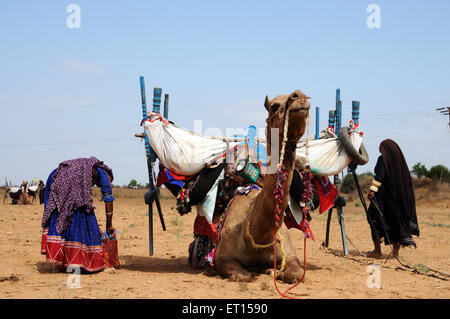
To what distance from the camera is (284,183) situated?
6031 mm

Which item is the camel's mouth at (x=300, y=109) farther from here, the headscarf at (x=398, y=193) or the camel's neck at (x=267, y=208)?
the headscarf at (x=398, y=193)

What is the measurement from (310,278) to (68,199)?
4.01 meters

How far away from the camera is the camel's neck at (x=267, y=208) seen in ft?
19.8

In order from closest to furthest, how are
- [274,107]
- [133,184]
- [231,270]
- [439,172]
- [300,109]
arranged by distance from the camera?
1. [300,109]
2. [274,107]
3. [231,270]
4. [439,172]
5. [133,184]

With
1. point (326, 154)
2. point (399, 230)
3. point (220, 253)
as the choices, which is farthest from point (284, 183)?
point (399, 230)

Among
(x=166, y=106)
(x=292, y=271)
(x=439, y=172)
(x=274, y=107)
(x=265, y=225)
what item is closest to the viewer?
(x=274, y=107)

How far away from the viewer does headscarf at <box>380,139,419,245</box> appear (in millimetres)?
10078

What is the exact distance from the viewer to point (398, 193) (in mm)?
10219

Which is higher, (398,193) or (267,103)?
(267,103)

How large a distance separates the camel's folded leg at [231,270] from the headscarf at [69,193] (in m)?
2.35

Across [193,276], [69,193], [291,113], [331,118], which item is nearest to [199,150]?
[193,276]

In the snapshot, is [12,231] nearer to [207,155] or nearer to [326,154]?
[207,155]

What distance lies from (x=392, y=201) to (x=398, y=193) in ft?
0.69

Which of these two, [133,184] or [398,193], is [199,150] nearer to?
[398,193]
